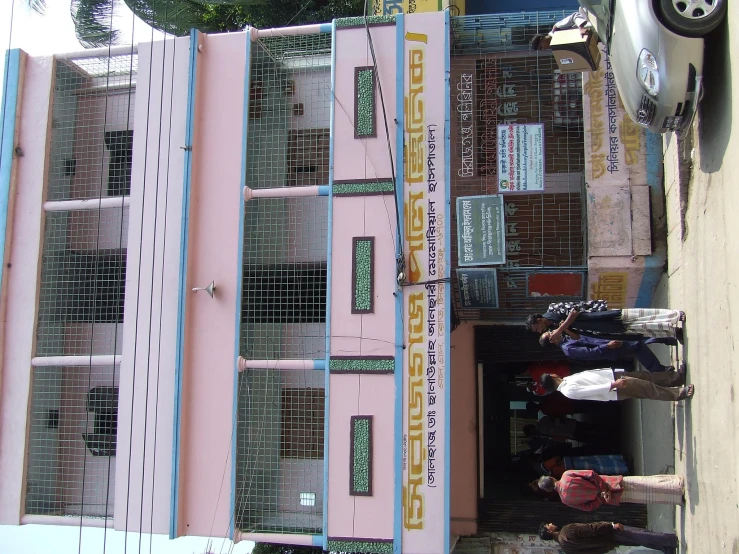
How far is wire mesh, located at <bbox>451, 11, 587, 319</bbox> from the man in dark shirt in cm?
305

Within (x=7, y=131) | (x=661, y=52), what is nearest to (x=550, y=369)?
(x=661, y=52)

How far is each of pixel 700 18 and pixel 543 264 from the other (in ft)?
13.3

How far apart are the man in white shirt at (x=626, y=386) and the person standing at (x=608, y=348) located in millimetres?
206

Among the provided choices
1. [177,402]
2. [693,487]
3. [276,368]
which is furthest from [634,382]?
[177,402]

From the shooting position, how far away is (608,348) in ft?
21.6

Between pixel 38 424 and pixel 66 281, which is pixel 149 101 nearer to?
pixel 66 281

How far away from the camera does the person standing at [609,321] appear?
6531mm

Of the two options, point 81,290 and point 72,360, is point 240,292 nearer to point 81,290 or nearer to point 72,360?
point 72,360

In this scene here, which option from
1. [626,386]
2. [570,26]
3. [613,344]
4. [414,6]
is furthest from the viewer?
[414,6]

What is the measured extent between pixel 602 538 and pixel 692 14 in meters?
4.86

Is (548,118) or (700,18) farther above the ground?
(548,118)

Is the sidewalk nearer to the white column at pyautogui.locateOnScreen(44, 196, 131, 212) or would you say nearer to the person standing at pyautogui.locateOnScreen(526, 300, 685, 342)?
the person standing at pyautogui.locateOnScreen(526, 300, 685, 342)

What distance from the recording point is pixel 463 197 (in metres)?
8.19

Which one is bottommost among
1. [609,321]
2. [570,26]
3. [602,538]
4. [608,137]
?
[602,538]
